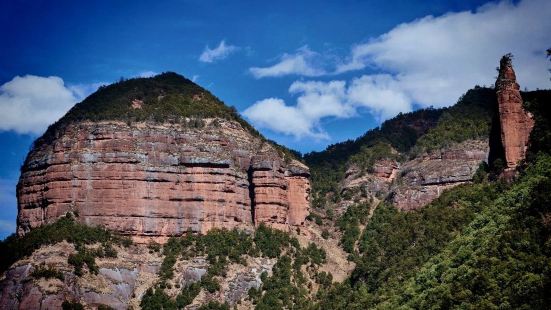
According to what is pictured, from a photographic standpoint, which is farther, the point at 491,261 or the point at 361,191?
the point at 361,191

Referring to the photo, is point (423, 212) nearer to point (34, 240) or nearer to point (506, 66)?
point (506, 66)

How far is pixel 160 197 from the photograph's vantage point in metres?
133

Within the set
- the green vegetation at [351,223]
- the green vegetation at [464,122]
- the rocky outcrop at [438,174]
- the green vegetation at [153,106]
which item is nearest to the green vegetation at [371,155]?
the green vegetation at [464,122]

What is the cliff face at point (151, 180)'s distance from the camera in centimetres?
13012

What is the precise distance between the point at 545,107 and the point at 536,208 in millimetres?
37205

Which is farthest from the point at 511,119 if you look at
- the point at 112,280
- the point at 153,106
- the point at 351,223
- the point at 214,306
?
the point at 112,280

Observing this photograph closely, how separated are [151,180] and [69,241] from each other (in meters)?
16.9

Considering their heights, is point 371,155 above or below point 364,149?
below

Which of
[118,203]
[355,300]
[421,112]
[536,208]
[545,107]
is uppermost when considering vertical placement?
[421,112]

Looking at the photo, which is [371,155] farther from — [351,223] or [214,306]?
[214,306]

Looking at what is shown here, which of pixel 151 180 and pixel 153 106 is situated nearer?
pixel 151 180

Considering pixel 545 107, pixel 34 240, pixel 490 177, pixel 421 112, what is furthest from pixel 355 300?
pixel 421 112

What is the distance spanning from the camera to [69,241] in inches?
4838

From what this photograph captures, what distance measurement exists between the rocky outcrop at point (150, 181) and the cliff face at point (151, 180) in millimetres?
155
